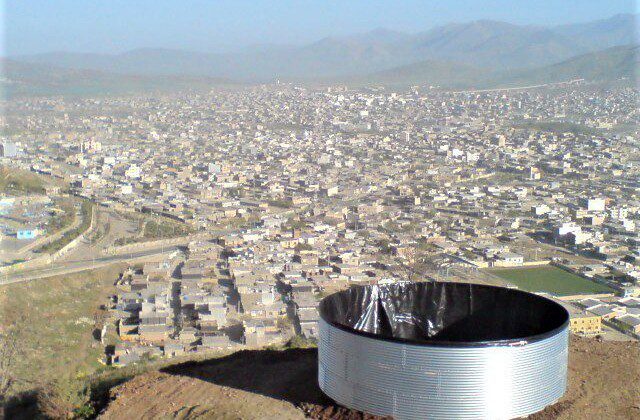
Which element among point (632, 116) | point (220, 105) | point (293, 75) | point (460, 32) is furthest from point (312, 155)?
point (460, 32)

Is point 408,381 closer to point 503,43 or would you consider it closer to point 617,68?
point 617,68

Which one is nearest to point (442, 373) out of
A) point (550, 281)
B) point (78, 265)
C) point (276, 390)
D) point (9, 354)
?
point (276, 390)

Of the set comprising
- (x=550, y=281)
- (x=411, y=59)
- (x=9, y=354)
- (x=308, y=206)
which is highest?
(x=411, y=59)

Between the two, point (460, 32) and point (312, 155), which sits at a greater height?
point (460, 32)

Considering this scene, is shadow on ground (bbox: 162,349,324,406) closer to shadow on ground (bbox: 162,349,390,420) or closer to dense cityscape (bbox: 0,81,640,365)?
shadow on ground (bbox: 162,349,390,420)

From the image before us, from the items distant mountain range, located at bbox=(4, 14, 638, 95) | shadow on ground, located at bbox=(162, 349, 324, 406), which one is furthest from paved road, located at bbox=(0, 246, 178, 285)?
distant mountain range, located at bbox=(4, 14, 638, 95)

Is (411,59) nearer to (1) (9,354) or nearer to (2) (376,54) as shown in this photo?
(2) (376,54)

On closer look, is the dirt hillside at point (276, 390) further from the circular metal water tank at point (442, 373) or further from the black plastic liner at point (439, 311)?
the black plastic liner at point (439, 311)

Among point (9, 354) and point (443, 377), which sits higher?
point (443, 377)
